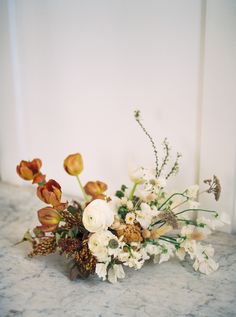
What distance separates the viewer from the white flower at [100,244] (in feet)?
2.77

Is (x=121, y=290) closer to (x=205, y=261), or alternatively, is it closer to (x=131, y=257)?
Result: (x=131, y=257)

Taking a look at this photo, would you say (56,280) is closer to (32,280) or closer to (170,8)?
(32,280)

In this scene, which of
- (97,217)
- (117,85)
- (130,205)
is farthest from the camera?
(117,85)

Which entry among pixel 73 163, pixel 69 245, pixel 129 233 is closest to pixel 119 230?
pixel 129 233

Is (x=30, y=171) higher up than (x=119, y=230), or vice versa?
(x=30, y=171)

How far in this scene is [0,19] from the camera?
1.46 metres

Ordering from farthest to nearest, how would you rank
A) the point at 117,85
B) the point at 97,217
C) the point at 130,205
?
the point at 117,85 < the point at 130,205 < the point at 97,217

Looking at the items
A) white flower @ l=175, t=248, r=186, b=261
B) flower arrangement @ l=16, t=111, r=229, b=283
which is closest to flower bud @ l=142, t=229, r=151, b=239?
flower arrangement @ l=16, t=111, r=229, b=283

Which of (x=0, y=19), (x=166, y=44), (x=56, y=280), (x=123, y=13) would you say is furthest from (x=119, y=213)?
(x=0, y=19)

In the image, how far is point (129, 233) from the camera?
891mm

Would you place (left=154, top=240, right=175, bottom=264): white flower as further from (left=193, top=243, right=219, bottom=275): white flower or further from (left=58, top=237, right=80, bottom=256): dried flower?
(left=58, top=237, right=80, bottom=256): dried flower

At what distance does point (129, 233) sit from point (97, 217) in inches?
4.3

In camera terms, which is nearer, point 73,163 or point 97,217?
point 97,217

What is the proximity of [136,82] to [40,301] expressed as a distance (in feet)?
2.42
